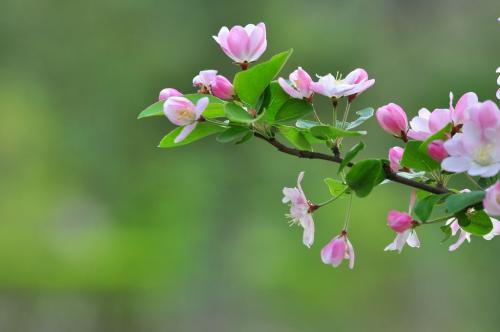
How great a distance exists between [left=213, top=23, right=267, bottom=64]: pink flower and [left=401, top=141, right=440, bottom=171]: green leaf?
144mm

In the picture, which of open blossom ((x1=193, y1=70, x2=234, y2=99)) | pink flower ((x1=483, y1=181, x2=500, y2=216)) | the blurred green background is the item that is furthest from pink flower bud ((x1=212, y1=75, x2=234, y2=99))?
the blurred green background

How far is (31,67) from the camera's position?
6125 millimetres

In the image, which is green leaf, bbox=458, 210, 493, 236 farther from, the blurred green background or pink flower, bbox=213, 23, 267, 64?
the blurred green background

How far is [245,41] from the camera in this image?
59cm

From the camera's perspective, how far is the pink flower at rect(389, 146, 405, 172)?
56cm

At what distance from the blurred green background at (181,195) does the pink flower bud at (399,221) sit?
4999 mm

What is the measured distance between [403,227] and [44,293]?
5.74 meters

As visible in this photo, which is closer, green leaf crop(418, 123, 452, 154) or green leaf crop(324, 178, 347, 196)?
green leaf crop(418, 123, 452, 154)

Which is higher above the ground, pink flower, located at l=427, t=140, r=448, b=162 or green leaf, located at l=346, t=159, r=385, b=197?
pink flower, located at l=427, t=140, r=448, b=162

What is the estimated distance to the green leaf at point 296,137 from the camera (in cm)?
57

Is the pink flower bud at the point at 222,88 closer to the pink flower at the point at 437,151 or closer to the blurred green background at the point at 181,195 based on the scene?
the pink flower at the point at 437,151

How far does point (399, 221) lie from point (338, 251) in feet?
0.25

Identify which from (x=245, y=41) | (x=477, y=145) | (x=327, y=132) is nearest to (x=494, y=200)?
(x=477, y=145)

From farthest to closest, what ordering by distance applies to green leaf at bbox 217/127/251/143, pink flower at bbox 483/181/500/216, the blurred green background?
1. the blurred green background
2. green leaf at bbox 217/127/251/143
3. pink flower at bbox 483/181/500/216
